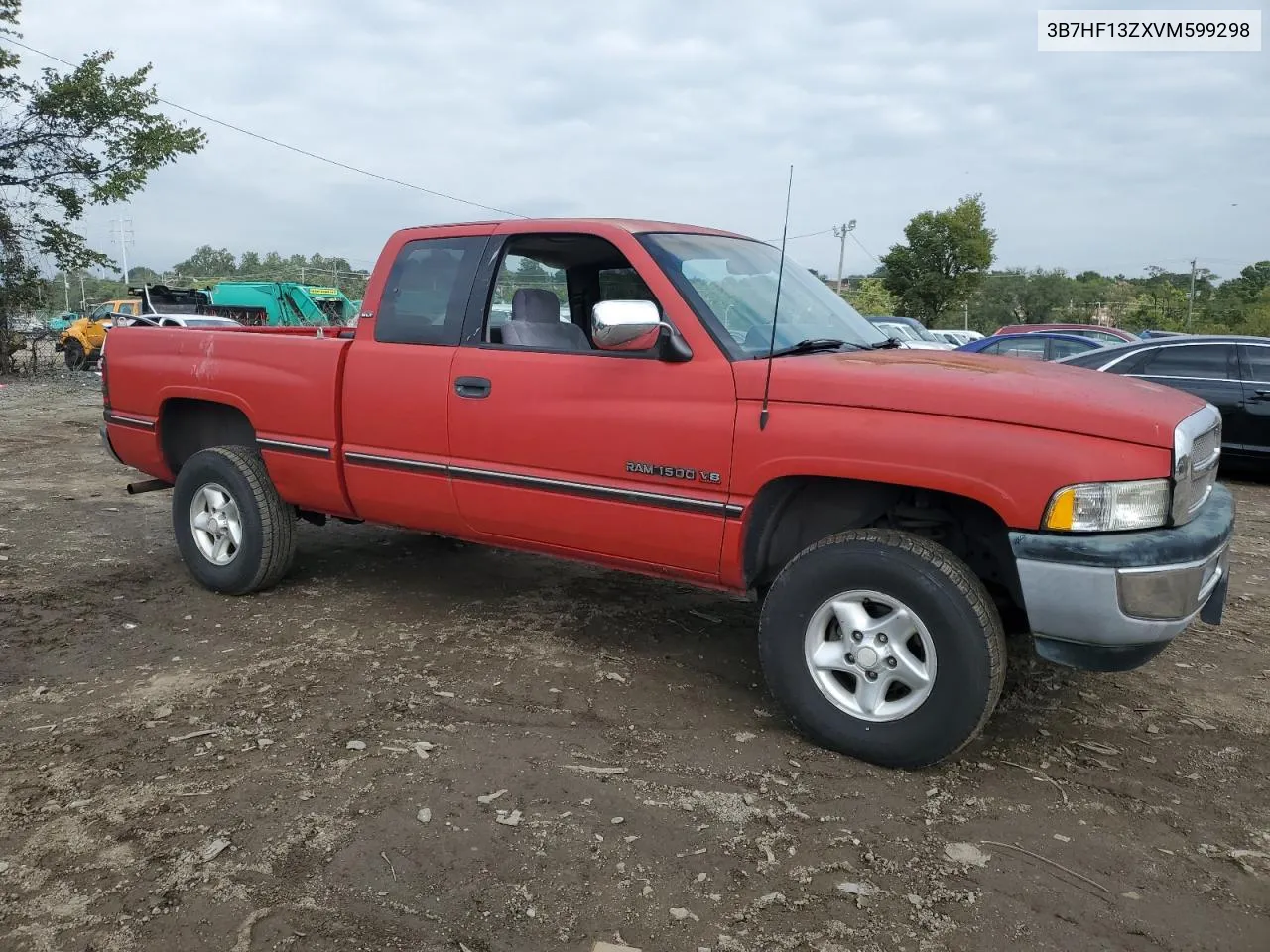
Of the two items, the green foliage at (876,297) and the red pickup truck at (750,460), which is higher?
the green foliage at (876,297)

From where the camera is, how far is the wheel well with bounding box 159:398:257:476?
503cm

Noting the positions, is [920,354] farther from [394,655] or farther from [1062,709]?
[394,655]

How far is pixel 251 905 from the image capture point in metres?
2.38

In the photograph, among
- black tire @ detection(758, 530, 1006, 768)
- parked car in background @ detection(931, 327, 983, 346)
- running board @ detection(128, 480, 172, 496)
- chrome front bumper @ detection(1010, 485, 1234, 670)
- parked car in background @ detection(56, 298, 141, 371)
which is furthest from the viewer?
parked car in background @ detection(931, 327, 983, 346)

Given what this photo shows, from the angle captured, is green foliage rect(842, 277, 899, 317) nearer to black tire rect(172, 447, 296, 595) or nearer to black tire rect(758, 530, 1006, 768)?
black tire rect(172, 447, 296, 595)

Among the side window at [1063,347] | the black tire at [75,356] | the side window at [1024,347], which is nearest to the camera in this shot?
the side window at [1063,347]

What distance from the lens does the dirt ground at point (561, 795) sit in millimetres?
2355

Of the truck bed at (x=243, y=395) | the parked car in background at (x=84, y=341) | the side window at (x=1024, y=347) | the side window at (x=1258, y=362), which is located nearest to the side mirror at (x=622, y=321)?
the truck bed at (x=243, y=395)

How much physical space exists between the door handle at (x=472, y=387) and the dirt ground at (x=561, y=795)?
1156 millimetres

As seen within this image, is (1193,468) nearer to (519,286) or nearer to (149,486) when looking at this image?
(519,286)

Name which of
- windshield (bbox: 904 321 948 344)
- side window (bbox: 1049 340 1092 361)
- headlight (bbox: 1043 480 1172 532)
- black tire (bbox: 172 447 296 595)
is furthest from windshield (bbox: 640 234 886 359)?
windshield (bbox: 904 321 948 344)

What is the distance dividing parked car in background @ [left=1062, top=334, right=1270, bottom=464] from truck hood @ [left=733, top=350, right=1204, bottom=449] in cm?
553

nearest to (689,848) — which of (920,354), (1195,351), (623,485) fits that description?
(623,485)

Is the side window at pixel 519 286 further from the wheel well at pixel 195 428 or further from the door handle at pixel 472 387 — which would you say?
the wheel well at pixel 195 428
